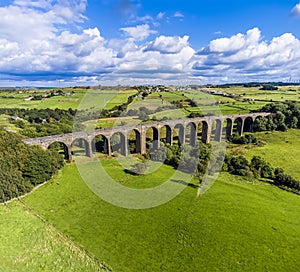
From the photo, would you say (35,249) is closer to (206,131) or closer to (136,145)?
(136,145)

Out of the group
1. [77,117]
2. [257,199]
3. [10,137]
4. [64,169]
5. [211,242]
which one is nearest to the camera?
[211,242]

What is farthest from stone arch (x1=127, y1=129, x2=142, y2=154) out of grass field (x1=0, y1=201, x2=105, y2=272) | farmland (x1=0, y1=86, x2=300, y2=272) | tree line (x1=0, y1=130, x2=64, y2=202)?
grass field (x1=0, y1=201, x2=105, y2=272)

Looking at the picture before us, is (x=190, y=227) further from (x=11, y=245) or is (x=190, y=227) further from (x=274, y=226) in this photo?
(x=11, y=245)

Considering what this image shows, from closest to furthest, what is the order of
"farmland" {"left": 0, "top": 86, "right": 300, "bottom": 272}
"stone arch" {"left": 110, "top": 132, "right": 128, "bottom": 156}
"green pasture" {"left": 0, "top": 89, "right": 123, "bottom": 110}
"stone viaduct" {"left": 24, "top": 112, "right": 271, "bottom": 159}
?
1. "farmland" {"left": 0, "top": 86, "right": 300, "bottom": 272}
2. "stone viaduct" {"left": 24, "top": 112, "right": 271, "bottom": 159}
3. "stone arch" {"left": 110, "top": 132, "right": 128, "bottom": 156}
4. "green pasture" {"left": 0, "top": 89, "right": 123, "bottom": 110}

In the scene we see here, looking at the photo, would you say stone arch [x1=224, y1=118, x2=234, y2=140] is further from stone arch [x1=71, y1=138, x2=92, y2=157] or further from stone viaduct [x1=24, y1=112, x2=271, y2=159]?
stone arch [x1=71, y1=138, x2=92, y2=157]

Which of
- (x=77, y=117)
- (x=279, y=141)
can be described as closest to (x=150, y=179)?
(x=279, y=141)
